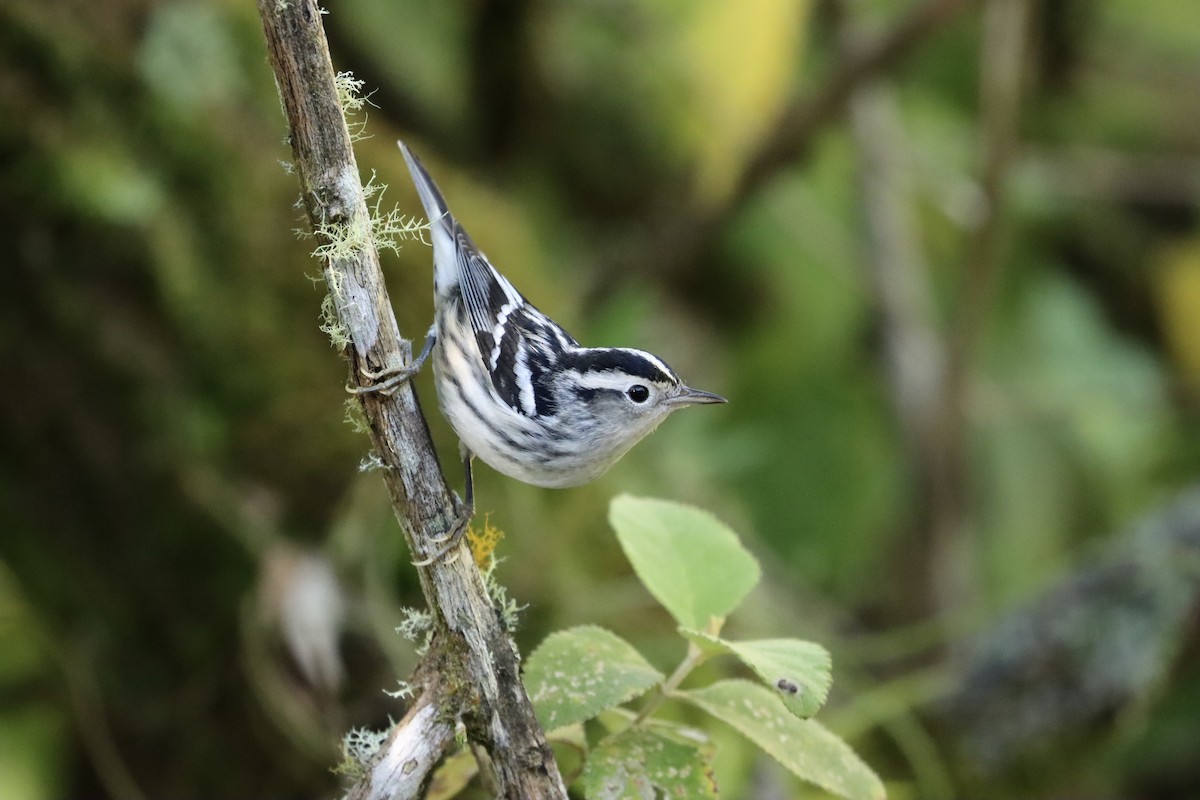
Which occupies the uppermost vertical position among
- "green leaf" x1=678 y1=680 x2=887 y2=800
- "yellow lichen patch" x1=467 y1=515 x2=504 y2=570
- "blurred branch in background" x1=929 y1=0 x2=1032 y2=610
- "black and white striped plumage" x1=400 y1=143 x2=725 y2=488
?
"blurred branch in background" x1=929 y1=0 x2=1032 y2=610

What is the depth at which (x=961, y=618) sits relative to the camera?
2.97 metres

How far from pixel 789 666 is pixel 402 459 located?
460 mm

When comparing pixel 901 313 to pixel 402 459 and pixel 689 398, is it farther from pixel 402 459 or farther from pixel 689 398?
pixel 402 459

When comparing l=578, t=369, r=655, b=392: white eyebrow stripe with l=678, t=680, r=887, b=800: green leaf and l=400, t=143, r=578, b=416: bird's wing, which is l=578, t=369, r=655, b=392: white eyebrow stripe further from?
l=678, t=680, r=887, b=800: green leaf

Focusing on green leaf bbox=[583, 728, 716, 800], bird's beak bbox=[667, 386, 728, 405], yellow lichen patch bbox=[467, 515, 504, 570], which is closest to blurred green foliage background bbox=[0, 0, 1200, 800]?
bird's beak bbox=[667, 386, 728, 405]

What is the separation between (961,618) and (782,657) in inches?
80.7

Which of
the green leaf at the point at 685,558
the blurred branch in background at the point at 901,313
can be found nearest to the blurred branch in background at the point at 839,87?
the blurred branch in background at the point at 901,313

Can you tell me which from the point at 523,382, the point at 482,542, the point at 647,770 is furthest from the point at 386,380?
the point at 523,382

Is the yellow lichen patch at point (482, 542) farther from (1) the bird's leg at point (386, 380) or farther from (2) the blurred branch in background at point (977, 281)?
(2) the blurred branch in background at point (977, 281)

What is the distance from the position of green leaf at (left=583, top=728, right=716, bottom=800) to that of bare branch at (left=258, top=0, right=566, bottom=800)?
0.05 meters

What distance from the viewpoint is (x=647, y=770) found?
44.8 inches

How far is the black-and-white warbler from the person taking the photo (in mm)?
1688

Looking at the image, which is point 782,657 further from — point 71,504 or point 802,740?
point 71,504

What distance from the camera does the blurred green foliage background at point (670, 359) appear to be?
2.54 m
